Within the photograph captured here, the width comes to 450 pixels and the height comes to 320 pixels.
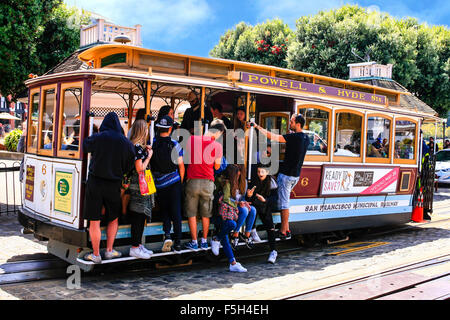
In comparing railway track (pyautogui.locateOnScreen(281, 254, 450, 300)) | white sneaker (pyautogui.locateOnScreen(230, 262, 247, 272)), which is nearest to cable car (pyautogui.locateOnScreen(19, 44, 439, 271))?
white sneaker (pyautogui.locateOnScreen(230, 262, 247, 272))

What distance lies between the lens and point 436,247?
349 inches

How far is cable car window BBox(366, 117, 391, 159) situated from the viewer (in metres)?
9.04

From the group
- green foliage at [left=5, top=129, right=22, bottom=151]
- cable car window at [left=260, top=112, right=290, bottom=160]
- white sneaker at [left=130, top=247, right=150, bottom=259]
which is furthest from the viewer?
green foliage at [left=5, top=129, right=22, bottom=151]

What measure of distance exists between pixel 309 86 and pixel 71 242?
15.8 ft

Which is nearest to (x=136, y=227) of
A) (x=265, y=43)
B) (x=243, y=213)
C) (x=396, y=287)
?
(x=243, y=213)

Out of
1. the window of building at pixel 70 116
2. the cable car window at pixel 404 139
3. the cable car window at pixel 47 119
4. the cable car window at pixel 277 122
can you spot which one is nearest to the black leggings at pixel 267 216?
the cable car window at pixel 277 122

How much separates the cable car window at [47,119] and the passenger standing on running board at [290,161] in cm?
323

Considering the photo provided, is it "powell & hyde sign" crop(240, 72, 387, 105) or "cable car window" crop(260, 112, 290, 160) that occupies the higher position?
"powell & hyde sign" crop(240, 72, 387, 105)

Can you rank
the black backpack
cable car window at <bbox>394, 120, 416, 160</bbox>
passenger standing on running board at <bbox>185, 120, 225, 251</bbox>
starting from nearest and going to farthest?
the black backpack < passenger standing on running board at <bbox>185, 120, 225, 251</bbox> < cable car window at <bbox>394, 120, 416, 160</bbox>

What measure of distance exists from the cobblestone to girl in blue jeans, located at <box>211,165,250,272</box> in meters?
0.33

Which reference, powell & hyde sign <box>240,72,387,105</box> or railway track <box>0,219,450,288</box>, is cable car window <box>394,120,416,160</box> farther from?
railway track <box>0,219,450,288</box>

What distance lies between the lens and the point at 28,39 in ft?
42.7

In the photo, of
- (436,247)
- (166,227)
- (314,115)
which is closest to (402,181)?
(436,247)
